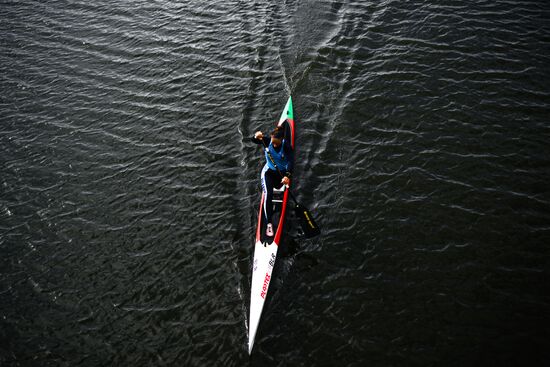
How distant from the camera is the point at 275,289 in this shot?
431 inches

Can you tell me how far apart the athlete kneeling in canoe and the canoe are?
0.95 ft

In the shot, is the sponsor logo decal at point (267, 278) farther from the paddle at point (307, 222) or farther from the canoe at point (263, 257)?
the paddle at point (307, 222)

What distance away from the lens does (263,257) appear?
1127 cm

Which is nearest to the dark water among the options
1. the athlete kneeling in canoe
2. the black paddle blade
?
the black paddle blade

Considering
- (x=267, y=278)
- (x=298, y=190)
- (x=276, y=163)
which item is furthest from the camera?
(x=298, y=190)

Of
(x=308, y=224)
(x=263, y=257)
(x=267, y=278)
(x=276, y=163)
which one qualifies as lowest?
(x=267, y=278)

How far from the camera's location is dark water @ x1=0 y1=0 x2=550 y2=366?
1001 cm

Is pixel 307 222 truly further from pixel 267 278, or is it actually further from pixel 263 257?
pixel 267 278

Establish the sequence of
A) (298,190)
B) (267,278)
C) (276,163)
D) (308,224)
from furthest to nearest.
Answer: (298,190) → (276,163) → (308,224) → (267,278)

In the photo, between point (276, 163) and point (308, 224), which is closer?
point (308, 224)

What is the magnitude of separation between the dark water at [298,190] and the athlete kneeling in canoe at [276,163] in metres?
0.84

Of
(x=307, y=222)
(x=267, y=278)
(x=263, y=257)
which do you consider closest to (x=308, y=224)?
(x=307, y=222)

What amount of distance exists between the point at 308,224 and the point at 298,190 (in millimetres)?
1911

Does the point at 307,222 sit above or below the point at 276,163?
below
